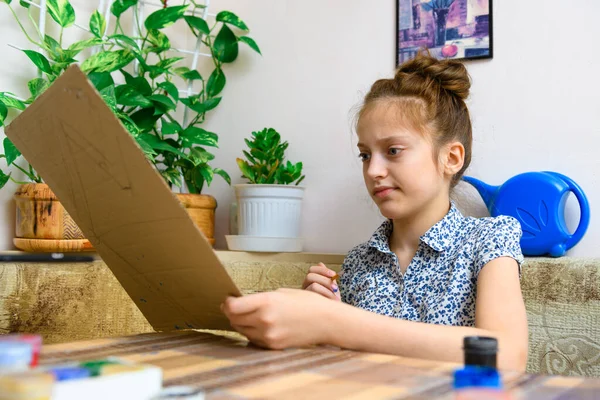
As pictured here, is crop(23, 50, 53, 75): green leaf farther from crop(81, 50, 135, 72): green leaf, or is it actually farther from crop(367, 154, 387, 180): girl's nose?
crop(367, 154, 387, 180): girl's nose

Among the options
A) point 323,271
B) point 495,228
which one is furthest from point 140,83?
point 495,228

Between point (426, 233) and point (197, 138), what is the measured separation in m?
0.86

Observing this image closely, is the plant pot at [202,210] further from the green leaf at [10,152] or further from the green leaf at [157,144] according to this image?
the green leaf at [10,152]

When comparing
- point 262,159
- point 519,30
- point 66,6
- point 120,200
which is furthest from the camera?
point 262,159

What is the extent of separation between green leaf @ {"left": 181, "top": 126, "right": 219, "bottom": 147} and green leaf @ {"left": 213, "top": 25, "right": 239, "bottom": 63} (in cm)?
30

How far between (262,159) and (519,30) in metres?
0.79

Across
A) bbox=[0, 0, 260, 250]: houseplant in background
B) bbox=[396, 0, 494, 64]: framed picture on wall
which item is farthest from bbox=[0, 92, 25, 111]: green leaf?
bbox=[396, 0, 494, 64]: framed picture on wall

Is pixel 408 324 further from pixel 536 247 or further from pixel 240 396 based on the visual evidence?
pixel 536 247

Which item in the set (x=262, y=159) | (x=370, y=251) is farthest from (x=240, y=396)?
(x=262, y=159)

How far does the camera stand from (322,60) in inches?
72.6

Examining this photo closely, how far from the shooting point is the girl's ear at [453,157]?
1.29 meters

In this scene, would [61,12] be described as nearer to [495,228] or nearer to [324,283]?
[324,283]

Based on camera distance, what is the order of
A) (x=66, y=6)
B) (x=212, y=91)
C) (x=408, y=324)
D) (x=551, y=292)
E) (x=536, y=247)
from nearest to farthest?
1. (x=408, y=324)
2. (x=551, y=292)
3. (x=536, y=247)
4. (x=66, y=6)
5. (x=212, y=91)

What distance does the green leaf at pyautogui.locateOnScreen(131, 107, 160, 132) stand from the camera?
183 centimetres
